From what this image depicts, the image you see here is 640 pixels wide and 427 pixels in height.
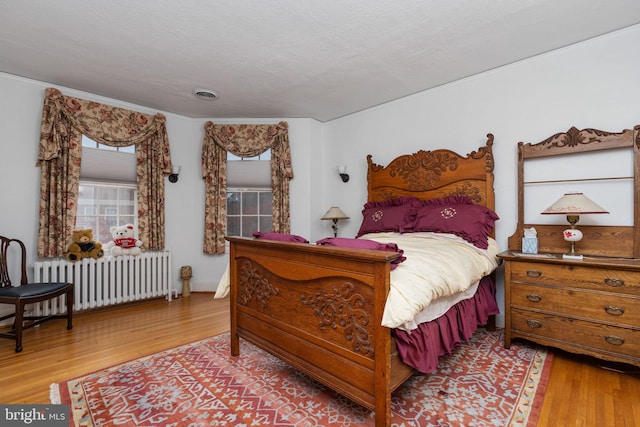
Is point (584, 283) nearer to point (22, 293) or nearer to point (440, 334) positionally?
point (440, 334)

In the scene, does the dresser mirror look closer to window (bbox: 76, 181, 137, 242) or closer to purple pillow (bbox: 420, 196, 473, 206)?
purple pillow (bbox: 420, 196, 473, 206)

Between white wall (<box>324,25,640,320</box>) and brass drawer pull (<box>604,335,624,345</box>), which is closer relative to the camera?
brass drawer pull (<box>604,335,624,345</box>)

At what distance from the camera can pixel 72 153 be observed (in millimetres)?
3344

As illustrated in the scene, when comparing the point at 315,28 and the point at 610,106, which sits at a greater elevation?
the point at 315,28

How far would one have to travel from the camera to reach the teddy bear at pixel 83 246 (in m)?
3.28

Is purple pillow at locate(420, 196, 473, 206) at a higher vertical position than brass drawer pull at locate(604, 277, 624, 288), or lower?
higher

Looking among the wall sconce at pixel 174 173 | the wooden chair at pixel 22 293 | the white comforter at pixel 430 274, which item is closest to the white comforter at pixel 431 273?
the white comforter at pixel 430 274

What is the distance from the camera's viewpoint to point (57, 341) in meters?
2.64

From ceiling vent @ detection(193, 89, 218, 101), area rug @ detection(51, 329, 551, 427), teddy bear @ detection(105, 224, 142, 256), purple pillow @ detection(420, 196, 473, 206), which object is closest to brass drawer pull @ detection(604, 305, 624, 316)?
area rug @ detection(51, 329, 551, 427)

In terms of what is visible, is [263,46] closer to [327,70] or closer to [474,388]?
[327,70]

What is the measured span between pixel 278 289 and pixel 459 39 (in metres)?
2.45

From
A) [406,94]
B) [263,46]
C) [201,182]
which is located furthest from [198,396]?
[406,94]

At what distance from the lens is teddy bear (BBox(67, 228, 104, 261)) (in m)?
3.28
